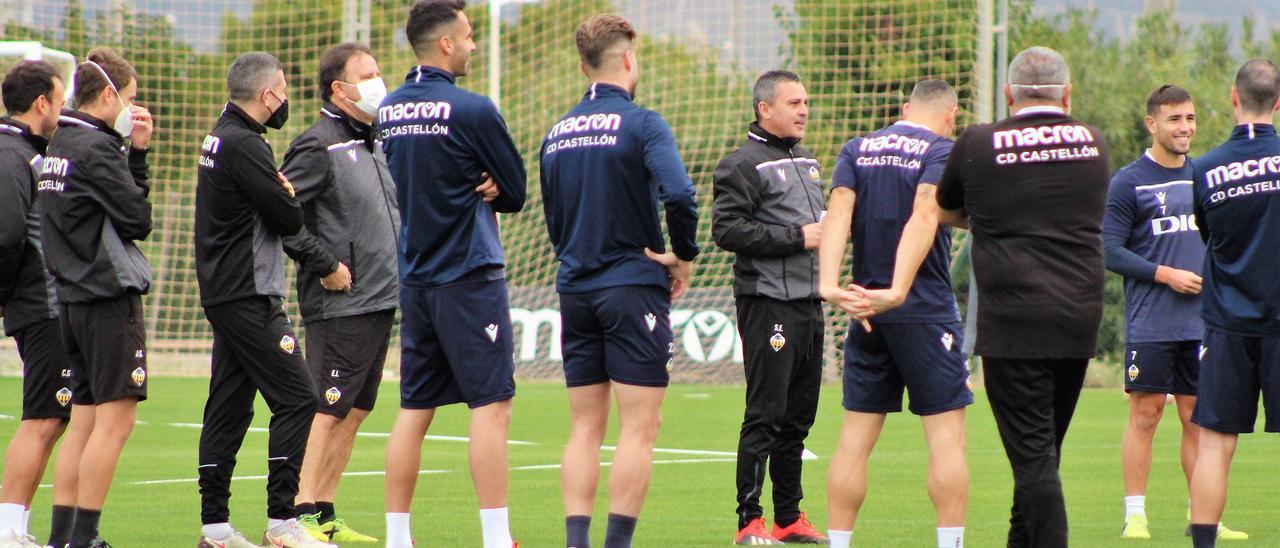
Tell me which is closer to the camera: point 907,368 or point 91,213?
point 907,368

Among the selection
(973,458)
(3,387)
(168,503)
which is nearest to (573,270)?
(168,503)

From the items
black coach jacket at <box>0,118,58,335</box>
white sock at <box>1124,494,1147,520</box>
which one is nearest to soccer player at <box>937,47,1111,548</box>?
white sock at <box>1124,494,1147,520</box>

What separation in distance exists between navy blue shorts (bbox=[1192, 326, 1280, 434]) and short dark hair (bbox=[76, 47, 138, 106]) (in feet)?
16.1

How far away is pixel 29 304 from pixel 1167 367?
561 centimetres

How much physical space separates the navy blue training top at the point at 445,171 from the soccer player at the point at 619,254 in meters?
0.27

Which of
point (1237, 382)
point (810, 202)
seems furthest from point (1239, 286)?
point (810, 202)

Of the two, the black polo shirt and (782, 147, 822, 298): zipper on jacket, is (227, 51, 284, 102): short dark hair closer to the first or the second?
(782, 147, 822, 298): zipper on jacket

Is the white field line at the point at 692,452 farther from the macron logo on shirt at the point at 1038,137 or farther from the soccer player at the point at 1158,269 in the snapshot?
the macron logo on shirt at the point at 1038,137

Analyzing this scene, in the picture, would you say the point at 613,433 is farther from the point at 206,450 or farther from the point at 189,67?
the point at 189,67

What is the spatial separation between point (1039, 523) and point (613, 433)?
8371mm

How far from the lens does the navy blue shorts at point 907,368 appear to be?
21.4 ft

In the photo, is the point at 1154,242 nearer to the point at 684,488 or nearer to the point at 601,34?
the point at 684,488

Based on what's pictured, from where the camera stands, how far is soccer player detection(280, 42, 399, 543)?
314 inches

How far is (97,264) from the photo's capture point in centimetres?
700
